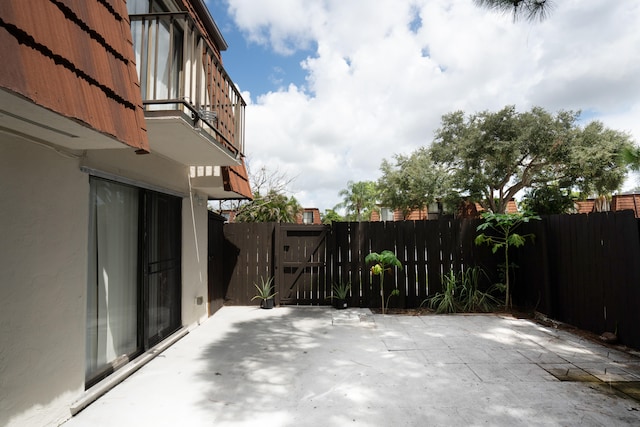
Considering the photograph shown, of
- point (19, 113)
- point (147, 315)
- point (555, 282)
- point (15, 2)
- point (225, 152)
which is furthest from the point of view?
point (555, 282)

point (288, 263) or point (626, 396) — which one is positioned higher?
point (288, 263)

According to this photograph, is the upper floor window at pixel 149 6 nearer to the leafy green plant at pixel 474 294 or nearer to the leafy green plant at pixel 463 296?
the leafy green plant at pixel 463 296

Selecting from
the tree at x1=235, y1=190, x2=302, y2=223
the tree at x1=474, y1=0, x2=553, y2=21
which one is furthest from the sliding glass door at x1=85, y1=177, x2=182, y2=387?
the tree at x1=235, y1=190, x2=302, y2=223

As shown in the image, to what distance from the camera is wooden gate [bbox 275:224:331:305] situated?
6.39 meters

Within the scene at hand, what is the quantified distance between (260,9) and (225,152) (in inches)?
128

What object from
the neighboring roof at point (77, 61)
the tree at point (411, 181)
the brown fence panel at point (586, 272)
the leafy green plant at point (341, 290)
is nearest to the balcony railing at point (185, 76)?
the neighboring roof at point (77, 61)

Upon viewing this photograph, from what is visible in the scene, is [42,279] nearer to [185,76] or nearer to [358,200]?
[185,76]

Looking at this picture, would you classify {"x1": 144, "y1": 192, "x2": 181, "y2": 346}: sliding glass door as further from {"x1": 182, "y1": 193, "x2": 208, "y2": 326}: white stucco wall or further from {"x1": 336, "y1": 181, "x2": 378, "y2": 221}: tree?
{"x1": 336, "y1": 181, "x2": 378, "y2": 221}: tree

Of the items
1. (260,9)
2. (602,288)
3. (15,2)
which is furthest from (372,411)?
(260,9)

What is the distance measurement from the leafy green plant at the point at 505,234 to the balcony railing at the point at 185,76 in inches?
184

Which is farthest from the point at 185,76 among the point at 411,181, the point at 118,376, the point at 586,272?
the point at 411,181

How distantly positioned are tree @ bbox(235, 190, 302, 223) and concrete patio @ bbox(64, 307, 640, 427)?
6.00 m

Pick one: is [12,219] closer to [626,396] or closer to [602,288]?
[626,396]

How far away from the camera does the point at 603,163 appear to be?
13672 mm
